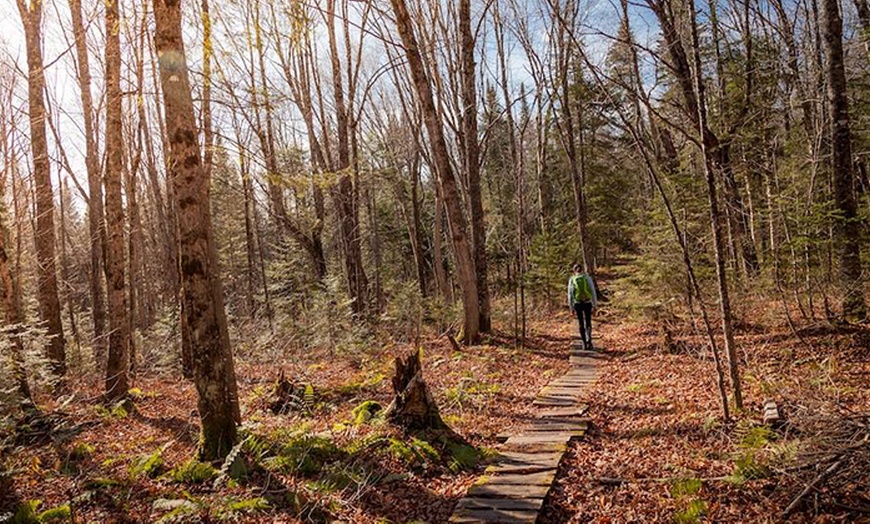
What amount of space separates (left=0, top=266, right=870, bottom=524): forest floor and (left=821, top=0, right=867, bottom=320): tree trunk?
0.73 metres

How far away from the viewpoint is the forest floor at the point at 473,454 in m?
3.94

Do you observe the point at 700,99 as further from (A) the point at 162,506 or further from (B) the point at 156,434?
(B) the point at 156,434

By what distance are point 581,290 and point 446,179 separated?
3717 mm

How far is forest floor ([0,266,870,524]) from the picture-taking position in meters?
3.94

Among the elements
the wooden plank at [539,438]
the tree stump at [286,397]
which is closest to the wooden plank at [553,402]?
the wooden plank at [539,438]

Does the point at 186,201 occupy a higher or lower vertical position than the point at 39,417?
higher

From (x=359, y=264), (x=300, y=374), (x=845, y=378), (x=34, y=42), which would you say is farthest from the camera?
(x=359, y=264)

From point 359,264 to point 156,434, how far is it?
9.72m

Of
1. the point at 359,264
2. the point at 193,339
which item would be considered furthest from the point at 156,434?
the point at 359,264

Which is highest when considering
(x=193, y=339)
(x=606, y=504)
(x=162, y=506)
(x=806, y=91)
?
(x=806, y=91)

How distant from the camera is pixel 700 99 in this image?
17.3ft

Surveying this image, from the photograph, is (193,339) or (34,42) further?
(34,42)

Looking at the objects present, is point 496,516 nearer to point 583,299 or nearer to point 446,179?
point 583,299

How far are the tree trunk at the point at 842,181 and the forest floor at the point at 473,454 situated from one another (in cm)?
73
